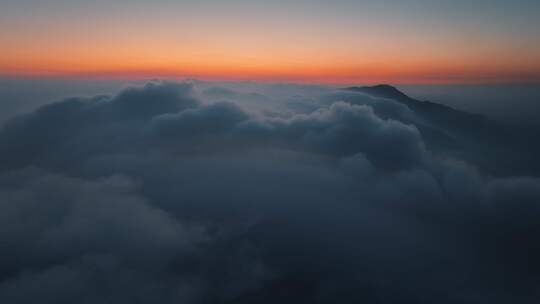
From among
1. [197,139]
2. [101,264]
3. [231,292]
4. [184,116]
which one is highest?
[184,116]

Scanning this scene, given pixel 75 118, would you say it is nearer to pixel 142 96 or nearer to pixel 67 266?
pixel 142 96

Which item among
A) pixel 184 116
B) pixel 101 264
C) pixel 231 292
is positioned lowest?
pixel 231 292

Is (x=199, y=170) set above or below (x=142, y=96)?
below

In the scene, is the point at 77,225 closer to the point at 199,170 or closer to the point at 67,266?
the point at 67,266

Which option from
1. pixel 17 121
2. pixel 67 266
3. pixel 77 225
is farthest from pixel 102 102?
pixel 67 266

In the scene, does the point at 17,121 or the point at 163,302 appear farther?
the point at 17,121

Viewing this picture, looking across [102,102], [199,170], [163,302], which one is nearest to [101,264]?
[163,302]

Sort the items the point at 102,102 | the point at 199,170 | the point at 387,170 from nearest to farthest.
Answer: the point at 199,170 → the point at 387,170 → the point at 102,102

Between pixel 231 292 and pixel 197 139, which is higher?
pixel 197 139

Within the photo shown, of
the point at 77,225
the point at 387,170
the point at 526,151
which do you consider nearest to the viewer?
the point at 77,225
